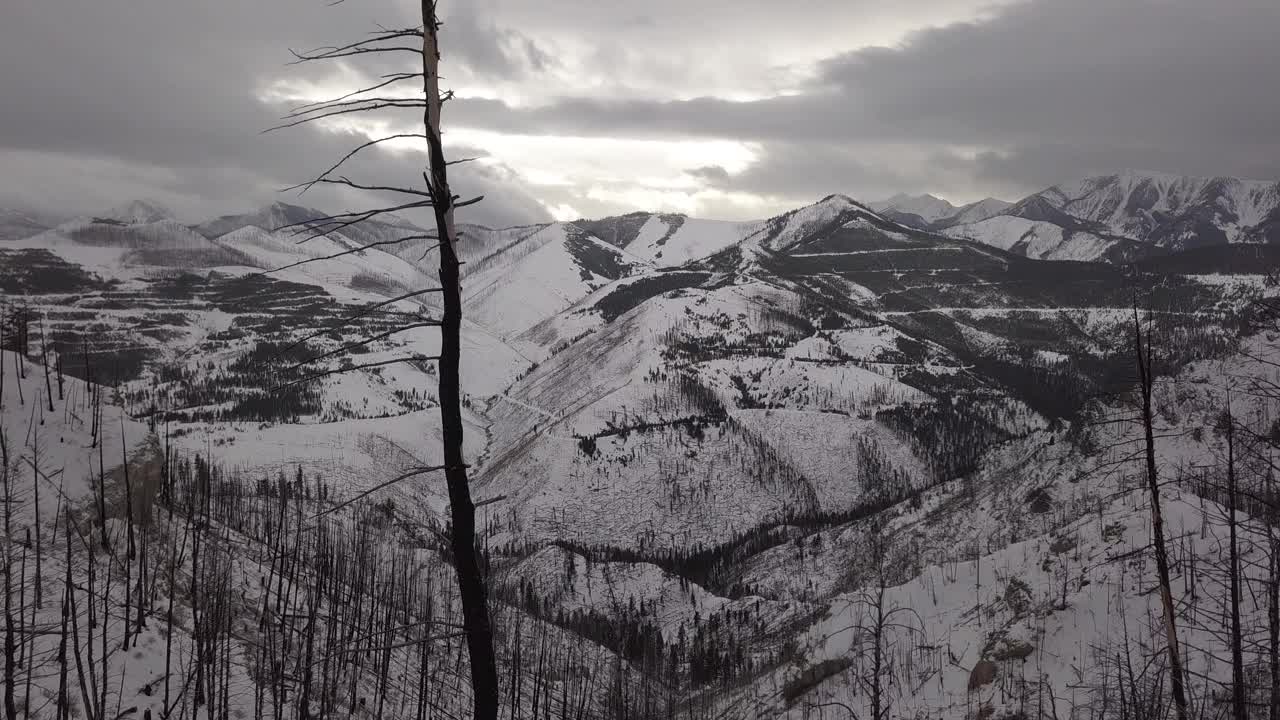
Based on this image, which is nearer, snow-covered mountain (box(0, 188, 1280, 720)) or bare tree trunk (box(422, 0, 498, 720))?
bare tree trunk (box(422, 0, 498, 720))

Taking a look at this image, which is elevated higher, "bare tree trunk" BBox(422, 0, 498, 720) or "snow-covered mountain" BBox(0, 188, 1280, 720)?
"bare tree trunk" BBox(422, 0, 498, 720)

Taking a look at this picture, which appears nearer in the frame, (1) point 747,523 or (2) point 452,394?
(2) point 452,394

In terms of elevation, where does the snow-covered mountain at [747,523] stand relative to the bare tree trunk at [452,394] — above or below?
below

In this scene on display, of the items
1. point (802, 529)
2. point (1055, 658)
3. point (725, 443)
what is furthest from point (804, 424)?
point (1055, 658)

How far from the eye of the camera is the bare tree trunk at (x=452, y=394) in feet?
28.2

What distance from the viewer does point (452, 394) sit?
8961 mm

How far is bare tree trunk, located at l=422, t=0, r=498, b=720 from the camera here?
8594 mm

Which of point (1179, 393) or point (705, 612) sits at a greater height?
point (1179, 393)

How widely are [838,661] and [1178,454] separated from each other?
45.0 metres

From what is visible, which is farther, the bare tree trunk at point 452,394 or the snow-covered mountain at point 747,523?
the snow-covered mountain at point 747,523

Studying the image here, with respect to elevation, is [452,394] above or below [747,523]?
above

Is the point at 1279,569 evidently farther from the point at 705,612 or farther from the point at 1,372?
the point at 705,612

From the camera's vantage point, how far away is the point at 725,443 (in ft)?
468

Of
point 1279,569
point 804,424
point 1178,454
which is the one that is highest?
point 1279,569
